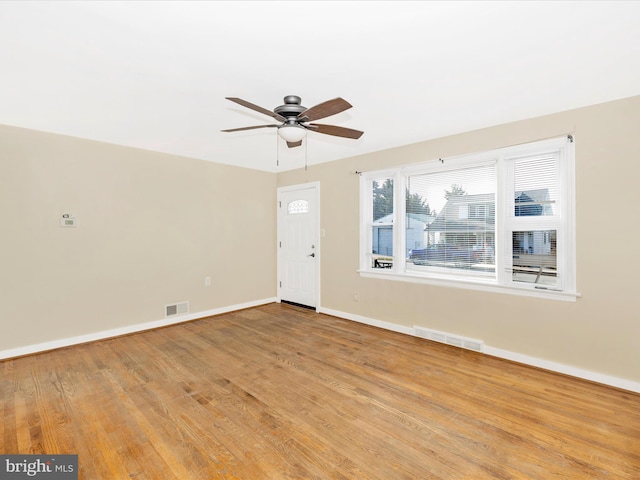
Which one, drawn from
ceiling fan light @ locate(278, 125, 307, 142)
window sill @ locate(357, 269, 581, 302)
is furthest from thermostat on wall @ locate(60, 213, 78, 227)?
window sill @ locate(357, 269, 581, 302)

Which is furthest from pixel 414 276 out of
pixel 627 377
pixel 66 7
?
pixel 66 7

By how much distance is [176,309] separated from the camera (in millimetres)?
4512

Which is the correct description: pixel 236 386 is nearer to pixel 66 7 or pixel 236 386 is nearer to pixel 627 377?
pixel 66 7

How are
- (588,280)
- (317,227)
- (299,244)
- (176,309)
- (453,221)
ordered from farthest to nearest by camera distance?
(299,244)
(317,227)
(176,309)
(453,221)
(588,280)

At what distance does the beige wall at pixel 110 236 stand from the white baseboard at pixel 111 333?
0.18 ft

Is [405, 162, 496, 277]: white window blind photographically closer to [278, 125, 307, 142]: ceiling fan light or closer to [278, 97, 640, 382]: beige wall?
[278, 97, 640, 382]: beige wall

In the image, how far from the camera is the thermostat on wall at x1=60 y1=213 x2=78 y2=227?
3.55m

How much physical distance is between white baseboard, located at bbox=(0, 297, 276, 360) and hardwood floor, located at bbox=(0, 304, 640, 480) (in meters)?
0.16

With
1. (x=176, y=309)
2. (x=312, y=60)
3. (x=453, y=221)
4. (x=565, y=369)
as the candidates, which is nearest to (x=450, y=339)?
(x=565, y=369)

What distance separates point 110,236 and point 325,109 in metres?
3.43

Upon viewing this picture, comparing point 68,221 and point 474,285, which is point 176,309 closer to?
point 68,221

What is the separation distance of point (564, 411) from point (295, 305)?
13.0 ft

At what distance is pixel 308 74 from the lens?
7.24 feet

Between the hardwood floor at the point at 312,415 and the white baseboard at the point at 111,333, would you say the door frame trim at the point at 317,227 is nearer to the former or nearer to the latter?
the white baseboard at the point at 111,333
